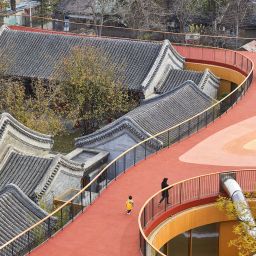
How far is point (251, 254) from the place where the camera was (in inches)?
1102

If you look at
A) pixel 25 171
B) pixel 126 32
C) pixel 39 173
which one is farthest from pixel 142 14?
pixel 39 173

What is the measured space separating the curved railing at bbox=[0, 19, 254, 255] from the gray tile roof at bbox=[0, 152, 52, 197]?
272 centimetres

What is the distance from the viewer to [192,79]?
5122cm

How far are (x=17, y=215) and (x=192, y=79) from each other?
24.1 metres

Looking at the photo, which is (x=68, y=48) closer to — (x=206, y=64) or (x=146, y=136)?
(x=206, y=64)

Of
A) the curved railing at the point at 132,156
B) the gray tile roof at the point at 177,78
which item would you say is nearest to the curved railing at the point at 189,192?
the curved railing at the point at 132,156

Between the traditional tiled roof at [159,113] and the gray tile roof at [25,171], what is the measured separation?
5.77 metres

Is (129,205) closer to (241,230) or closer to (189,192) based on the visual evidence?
(189,192)

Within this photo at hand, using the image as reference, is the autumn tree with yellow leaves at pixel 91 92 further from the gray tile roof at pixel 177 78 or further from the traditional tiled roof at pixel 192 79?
the traditional tiled roof at pixel 192 79

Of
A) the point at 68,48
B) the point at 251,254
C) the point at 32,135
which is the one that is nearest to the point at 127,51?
the point at 68,48

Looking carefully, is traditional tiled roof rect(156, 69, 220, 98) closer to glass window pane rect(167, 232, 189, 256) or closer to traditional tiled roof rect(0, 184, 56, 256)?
glass window pane rect(167, 232, 189, 256)

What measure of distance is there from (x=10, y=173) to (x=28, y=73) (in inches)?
712

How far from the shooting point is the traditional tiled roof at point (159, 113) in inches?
1612

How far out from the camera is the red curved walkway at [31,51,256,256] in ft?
90.3
